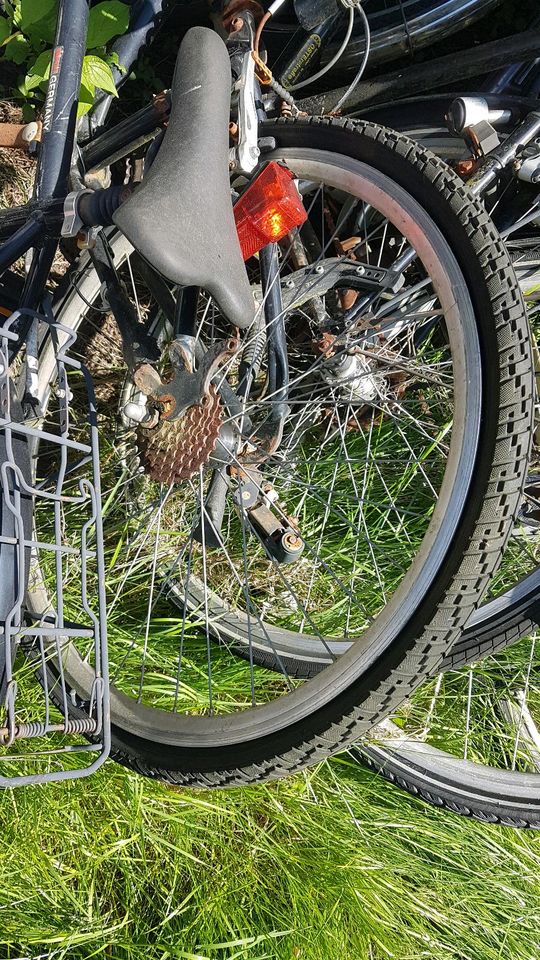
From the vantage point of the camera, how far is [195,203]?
1.13m

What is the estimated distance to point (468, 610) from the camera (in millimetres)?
1128

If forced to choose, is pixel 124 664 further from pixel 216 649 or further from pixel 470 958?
pixel 470 958

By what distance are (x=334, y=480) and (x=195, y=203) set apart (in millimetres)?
879

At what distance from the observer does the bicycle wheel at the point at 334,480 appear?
1.14 metres

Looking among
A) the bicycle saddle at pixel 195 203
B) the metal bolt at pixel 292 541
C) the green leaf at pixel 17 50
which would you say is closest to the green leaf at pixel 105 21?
the green leaf at pixel 17 50

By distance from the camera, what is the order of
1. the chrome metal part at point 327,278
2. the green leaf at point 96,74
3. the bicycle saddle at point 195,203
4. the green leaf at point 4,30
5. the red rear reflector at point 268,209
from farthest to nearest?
the green leaf at point 4,30
the green leaf at point 96,74
the chrome metal part at point 327,278
the red rear reflector at point 268,209
the bicycle saddle at point 195,203

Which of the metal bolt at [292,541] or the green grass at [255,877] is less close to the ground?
the metal bolt at [292,541]

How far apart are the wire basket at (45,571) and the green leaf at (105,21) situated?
723 mm

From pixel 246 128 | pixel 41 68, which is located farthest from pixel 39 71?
pixel 246 128

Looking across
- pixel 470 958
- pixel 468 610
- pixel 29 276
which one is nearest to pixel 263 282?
pixel 29 276

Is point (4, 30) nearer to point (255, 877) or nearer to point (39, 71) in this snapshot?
point (39, 71)

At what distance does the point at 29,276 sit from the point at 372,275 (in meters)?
0.69

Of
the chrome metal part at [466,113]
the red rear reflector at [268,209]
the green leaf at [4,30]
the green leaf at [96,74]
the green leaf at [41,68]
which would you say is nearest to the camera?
the red rear reflector at [268,209]

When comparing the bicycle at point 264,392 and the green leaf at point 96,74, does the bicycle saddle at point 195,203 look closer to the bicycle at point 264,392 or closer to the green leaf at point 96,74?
the bicycle at point 264,392
